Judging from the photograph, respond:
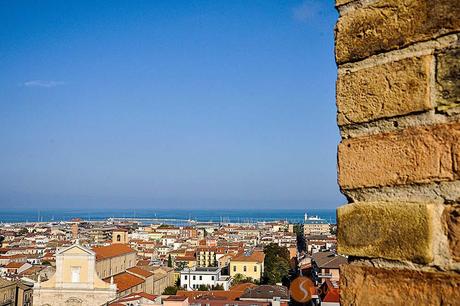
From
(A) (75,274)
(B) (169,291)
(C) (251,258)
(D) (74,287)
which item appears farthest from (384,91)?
(C) (251,258)

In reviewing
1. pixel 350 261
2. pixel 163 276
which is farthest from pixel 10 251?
pixel 350 261

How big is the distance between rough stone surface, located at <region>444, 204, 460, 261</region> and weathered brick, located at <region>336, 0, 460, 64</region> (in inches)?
11.3

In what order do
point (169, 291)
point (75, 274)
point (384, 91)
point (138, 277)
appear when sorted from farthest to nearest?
point (169, 291) → point (138, 277) → point (75, 274) → point (384, 91)

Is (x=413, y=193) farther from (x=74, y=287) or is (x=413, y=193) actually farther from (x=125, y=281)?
(x=125, y=281)

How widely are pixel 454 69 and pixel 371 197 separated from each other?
0.84ft

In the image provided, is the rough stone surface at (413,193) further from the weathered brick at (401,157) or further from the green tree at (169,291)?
the green tree at (169,291)

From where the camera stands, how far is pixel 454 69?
85cm

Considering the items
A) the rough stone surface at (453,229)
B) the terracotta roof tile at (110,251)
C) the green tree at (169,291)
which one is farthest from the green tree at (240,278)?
the rough stone surface at (453,229)

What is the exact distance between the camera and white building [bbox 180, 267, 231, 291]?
122 feet

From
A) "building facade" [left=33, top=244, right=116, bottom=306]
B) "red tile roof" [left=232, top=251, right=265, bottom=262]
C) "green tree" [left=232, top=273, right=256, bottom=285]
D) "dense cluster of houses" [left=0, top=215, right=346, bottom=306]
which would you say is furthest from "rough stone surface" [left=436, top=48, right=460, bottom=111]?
"red tile roof" [left=232, top=251, right=265, bottom=262]

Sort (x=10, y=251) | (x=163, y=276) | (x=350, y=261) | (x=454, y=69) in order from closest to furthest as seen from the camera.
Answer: (x=454, y=69), (x=350, y=261), (x=163, y=276), (x=10, y=251)

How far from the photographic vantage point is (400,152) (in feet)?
2.94

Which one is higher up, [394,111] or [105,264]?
[394,111]

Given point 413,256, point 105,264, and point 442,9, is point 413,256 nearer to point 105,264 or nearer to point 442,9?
point 442,9
